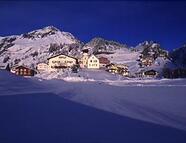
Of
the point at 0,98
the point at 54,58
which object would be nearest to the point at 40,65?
the point at 54,58

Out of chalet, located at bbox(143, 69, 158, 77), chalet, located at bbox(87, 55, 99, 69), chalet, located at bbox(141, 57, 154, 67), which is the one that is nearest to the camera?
chalet, located at bbox(143, 69, 158, 77)

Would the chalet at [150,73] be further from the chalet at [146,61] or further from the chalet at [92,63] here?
the chalet at [146,61]

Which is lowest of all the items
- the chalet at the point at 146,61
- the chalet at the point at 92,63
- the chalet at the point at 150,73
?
the chalet at the point at 150,73

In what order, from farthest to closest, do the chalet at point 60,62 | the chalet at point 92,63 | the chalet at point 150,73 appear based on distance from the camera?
the chalet at point 92,63
the chalet at point 60,62
the chalet at point 150,73

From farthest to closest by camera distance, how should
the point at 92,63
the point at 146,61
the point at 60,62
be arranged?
1. the point at 146,61
2. the point at 92,63
3. the point at 60,62

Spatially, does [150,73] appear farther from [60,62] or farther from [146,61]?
[146,61]

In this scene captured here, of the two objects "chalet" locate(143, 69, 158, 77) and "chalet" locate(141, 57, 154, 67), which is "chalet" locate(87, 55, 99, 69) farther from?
"chalet" locate(141, 57, 154, 67)

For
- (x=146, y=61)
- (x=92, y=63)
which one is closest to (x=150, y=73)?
(x=92, y=63)

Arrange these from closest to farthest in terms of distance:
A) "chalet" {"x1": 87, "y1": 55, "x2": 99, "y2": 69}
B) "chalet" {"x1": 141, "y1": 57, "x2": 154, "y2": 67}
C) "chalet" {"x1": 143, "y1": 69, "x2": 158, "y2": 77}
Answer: "chalet" {"x1": 143, "y1": 69, "x2": 158, "y2": 77}, "chalet" {"x1": 87, "y1": 55, "x2": 99, "y2": 69}, "chalet" {"x1": 141, "y1": 57, "x2": 154, "y2": 67}

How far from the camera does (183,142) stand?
4617mm

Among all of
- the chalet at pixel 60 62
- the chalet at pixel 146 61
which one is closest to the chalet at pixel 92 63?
the chalet at pixel 60 62

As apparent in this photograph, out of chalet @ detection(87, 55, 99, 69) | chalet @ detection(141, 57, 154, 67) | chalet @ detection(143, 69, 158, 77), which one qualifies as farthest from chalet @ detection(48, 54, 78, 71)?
chalet @ detection(141, 57, 154, 67)

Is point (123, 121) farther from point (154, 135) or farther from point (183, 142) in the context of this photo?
point (183, 142)

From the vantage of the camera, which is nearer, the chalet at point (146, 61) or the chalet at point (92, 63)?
the chalet at point (92, 63)
